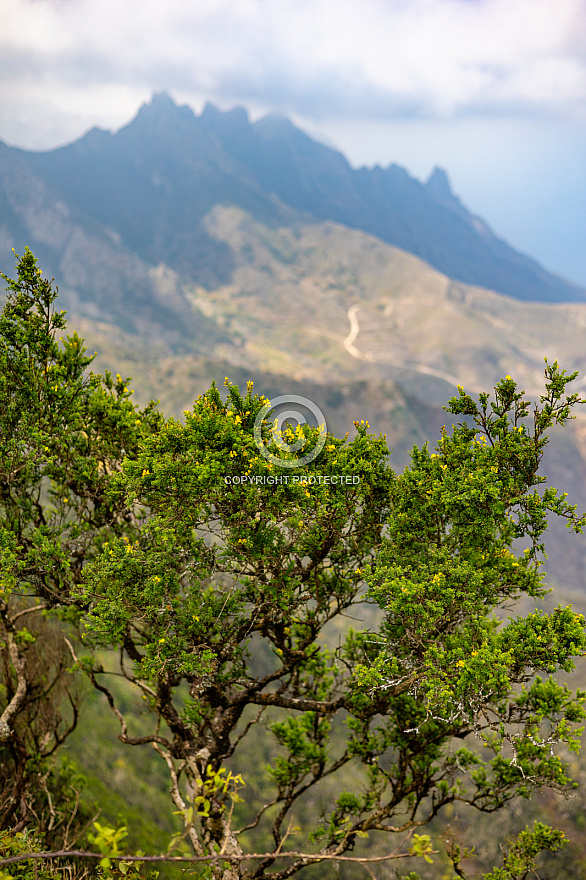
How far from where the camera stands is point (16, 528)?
46.4 ft

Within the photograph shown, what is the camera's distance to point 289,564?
14070mm

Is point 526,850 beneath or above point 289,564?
beneath

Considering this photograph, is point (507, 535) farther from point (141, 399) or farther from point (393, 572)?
point (141, 399)

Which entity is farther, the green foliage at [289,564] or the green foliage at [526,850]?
the green foliage at [526,850]

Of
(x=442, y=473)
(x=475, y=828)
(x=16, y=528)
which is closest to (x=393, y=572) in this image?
(x=442, y=473)

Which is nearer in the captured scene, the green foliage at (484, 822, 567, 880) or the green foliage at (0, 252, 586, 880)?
the green foliage at (0, 252, 586, 880)

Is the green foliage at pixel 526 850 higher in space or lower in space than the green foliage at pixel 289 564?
lower

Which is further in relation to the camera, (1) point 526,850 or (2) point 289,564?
(2) point 289,564

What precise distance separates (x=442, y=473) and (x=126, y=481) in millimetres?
6879

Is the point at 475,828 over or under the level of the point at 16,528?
under

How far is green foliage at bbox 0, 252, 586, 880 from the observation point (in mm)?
11711

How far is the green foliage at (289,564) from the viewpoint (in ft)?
38.4

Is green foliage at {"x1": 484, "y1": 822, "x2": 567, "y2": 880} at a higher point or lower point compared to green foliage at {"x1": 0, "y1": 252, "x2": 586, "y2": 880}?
lower

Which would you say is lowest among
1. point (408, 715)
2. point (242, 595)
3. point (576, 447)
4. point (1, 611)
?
point (1, 611)
